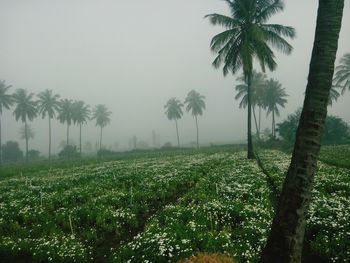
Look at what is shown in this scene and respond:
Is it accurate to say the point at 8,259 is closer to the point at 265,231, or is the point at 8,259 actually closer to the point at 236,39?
the point at 265,231

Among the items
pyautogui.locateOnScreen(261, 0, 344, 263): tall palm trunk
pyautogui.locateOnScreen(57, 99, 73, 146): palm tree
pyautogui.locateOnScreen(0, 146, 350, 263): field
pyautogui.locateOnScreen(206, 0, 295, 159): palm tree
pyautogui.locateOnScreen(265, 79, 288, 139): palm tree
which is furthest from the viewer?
pyautogui.locateOnScreen(57, 99, 73, 146): palm tree

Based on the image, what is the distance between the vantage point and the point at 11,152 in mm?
111250

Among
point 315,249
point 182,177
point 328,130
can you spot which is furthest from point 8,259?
point 328,130

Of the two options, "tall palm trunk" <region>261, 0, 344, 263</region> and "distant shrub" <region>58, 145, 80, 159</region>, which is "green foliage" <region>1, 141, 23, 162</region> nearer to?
"distant shrub" <region>58, 145, 80, 159</region>

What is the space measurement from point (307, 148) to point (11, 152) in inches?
4865

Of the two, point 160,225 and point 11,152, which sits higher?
point 11,152

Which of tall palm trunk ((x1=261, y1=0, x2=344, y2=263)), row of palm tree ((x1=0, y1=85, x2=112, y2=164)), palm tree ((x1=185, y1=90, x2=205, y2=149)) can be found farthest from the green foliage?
tall palm trunk ((x1=261, y1=0, x2=344, y2=263))

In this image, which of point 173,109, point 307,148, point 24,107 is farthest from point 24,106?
point 307,148

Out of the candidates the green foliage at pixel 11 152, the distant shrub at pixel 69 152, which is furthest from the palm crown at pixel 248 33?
the green foliage at pixel 11 152

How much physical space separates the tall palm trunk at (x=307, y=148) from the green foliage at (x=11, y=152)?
123m

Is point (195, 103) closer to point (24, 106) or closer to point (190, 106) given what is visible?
point (190, 106)

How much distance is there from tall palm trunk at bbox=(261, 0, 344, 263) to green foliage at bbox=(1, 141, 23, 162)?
123 metres

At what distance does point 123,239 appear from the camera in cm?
1077

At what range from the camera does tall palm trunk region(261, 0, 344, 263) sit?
5723 millimetres
